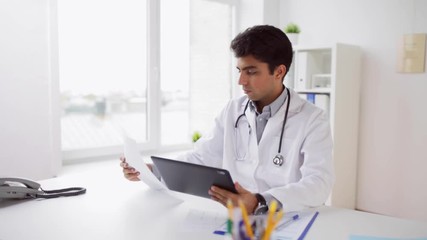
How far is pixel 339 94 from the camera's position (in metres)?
3.15

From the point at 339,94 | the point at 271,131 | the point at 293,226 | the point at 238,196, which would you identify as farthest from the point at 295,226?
the point at 339,94

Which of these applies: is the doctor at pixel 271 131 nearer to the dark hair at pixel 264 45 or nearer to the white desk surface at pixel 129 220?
the dark hair at pixel 264 45

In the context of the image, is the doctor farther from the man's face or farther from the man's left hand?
the man's left hand

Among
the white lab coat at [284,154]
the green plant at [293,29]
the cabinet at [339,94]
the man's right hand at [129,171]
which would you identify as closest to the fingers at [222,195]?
the white lab coat at [284,154]

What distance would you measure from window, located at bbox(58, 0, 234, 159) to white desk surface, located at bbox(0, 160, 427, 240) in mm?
1341

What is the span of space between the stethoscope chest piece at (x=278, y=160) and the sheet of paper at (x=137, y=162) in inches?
17.1

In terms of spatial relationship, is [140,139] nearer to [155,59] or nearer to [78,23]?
[155,59]

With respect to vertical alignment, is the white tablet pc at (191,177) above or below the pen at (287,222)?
above

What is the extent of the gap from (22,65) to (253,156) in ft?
4.92

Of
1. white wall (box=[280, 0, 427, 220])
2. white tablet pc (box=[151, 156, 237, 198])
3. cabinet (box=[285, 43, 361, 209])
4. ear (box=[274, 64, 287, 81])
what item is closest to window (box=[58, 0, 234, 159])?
cabinet (box=[285, 43, 361, 209])

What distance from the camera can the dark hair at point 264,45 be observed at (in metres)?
1.56

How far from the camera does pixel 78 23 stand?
2.80 m

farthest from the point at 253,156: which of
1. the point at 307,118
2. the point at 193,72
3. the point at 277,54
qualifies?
the point at 193,72

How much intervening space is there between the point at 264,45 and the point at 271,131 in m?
0.33
